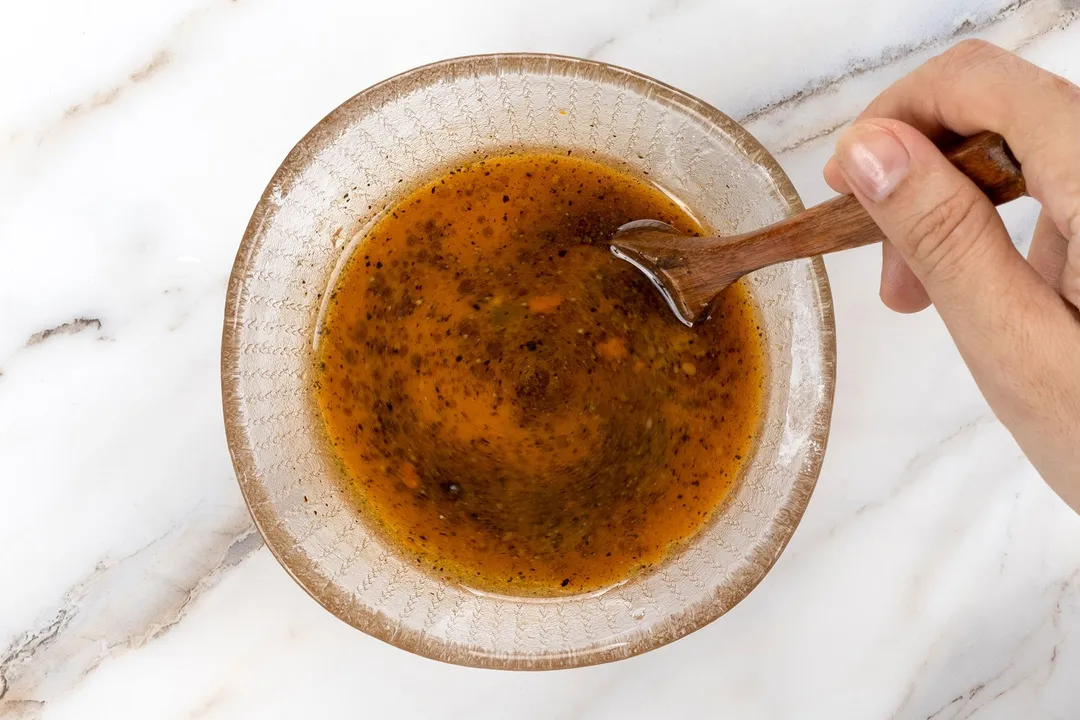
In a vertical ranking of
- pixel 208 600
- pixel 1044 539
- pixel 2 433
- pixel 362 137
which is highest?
pixel 362 137

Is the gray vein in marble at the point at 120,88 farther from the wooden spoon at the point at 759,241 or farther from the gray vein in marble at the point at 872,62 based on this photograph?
the gray vein in marble at the point at 872,62

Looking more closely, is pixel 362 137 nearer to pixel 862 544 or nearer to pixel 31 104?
pixel 31 104

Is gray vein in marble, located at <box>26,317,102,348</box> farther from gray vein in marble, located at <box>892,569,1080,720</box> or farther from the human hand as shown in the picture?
gray vein in marble, located at <box>892,569,1080,720</box>

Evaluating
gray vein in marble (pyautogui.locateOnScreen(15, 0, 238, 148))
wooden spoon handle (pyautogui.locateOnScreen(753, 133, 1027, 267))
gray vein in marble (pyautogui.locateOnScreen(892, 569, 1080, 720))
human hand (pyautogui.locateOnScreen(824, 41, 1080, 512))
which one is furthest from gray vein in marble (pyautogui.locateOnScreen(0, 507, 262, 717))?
gray vein in marble (pyautogui.locateOnScreen(892, 569, 1080, 720))

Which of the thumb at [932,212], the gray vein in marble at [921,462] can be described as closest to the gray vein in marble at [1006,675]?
the gray vein in marble at [921,462]

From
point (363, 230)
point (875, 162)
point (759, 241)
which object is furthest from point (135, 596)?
point (875, 162)

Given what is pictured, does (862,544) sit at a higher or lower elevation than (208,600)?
lower

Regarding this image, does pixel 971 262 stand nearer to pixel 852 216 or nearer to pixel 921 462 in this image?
pixel 852 216

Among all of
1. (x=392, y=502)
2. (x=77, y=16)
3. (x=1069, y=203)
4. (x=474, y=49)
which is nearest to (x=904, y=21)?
(x=1069, y=203)
